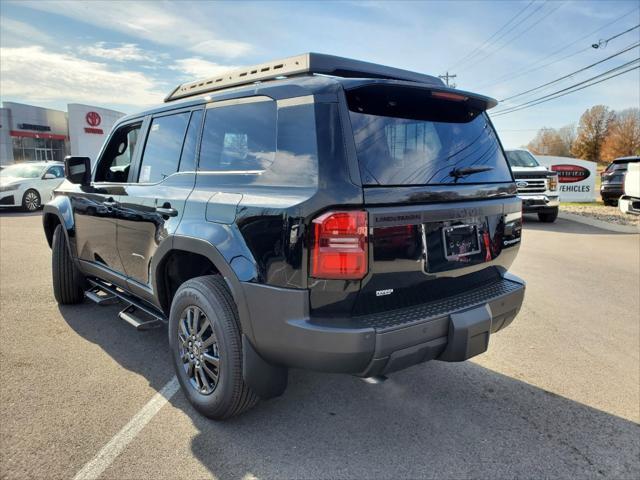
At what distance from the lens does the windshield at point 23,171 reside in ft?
50.0

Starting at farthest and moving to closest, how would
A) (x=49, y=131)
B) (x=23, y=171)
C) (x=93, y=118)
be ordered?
1. (x=49, y=131)
2. (x=93, y=118)
3. (x=23, y=171)

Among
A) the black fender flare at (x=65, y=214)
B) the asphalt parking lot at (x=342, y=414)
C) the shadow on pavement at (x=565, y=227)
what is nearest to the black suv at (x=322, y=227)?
the asphalt parking lot at (x=342, y=414)

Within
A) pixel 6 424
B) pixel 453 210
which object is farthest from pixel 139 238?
pixel 453 210

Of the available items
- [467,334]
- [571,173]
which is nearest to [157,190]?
[467,334]

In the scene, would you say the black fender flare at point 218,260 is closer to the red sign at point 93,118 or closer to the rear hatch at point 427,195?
the rear hatch at point 427,195

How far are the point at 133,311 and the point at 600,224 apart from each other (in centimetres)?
1334

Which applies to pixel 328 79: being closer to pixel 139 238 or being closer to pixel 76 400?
pixel 139 238

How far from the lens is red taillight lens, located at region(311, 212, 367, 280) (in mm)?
2211

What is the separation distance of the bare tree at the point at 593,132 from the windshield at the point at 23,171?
227 feet

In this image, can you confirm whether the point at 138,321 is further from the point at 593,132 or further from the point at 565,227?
the point at 593,132

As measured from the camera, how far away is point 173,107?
346 cm

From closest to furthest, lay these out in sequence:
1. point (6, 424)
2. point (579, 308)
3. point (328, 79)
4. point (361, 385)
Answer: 1. point (328, 79)
2. point (6, 424)
3. point (361, 385)
4. point (579, 308)

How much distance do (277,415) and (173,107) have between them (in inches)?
89.6

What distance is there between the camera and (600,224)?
43.8 ft
